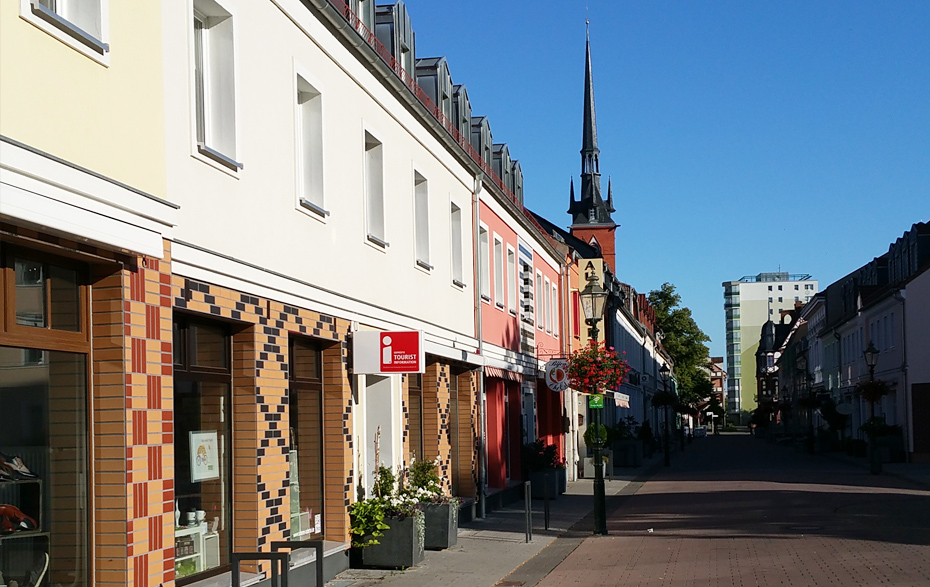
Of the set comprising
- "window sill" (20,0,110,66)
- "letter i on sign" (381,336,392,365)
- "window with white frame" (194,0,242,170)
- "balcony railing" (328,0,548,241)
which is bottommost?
"letter i on sign" (381,336,392,365)

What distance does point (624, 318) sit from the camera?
58750 millimetres

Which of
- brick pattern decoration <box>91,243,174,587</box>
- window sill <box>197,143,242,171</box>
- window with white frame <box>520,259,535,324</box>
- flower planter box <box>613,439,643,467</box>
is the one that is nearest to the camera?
brick pattern decoration <box>91,243,174,587</box>

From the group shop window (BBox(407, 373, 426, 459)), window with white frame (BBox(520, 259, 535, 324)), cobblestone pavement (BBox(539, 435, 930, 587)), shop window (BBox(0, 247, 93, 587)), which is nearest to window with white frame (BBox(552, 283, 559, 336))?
window with white frame (BBox(520, 259, 535, 324))

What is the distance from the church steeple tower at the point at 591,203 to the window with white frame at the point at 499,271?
48.0m

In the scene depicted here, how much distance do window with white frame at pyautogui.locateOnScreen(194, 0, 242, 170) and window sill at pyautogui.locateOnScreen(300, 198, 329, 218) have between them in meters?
1.76

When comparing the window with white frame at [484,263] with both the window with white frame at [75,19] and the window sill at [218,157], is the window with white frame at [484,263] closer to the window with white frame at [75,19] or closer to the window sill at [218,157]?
the window sill at [218,157]

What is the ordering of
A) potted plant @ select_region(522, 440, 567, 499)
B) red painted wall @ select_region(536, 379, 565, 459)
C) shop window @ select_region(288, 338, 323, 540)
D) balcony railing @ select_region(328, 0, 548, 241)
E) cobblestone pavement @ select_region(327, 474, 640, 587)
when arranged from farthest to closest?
red painted wall @ select_region(536, 379, 565, 459), potted plant @ select_region(522, 440, 567, 499), balcony railing @ select_region(328, 0, 548, 241), cobblestone pavement @ select_region(327, 474, 640, 587), shop window @ select_region(288, 338, 323, 540)

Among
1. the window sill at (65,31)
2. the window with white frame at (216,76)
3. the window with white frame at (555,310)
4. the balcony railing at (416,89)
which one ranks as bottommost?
the window with white frame at (555,310)

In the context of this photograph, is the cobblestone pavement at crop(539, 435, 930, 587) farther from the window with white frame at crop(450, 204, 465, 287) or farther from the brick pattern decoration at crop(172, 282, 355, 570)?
the window with white frame at crop(450, 204, 465, 287)

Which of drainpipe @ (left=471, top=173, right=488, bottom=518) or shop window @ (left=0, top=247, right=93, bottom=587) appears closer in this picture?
shop window @ (left=0, top=247, right=93, bottom=587)

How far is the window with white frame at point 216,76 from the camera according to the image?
969 centimetres

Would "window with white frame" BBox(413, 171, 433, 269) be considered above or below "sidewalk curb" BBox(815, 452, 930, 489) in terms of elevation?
above

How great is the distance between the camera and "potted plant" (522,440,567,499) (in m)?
25.0

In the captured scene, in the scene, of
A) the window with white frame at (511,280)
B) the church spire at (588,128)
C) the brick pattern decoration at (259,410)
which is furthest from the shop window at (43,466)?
the church spire at (588,128)
